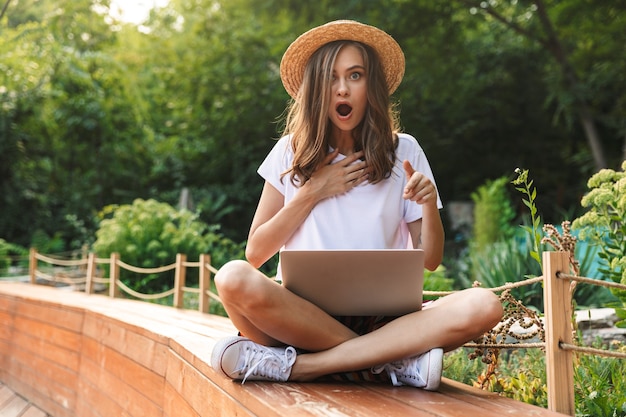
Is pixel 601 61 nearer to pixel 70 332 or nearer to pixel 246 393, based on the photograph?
pixel 70 332

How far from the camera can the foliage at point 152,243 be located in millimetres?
7461

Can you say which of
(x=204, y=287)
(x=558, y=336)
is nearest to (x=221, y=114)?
(x=204, y=287)

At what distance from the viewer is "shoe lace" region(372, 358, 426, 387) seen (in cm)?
186

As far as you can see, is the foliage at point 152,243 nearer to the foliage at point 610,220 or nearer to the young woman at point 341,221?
the foliage at point 610,220

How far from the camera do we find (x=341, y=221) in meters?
2.07

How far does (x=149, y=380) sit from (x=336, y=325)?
4.23ft

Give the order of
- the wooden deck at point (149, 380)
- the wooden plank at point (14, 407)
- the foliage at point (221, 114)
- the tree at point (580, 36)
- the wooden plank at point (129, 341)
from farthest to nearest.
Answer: the foliage at point (221, 114)
the tree at point (580, 36)
the wooden plank at point (14, 407)
the wooden plank at point (129, 341)
the wooden deck at point (149, 380)

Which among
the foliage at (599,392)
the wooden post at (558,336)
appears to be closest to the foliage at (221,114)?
the foliage at (599,392)

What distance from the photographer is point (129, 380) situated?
3094mm

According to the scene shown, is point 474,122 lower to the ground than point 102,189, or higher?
higher

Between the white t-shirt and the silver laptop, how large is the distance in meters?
0.22

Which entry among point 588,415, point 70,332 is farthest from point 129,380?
point 588,415

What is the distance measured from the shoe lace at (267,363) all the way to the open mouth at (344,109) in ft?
2.41

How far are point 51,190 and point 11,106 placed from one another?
1.63 m
